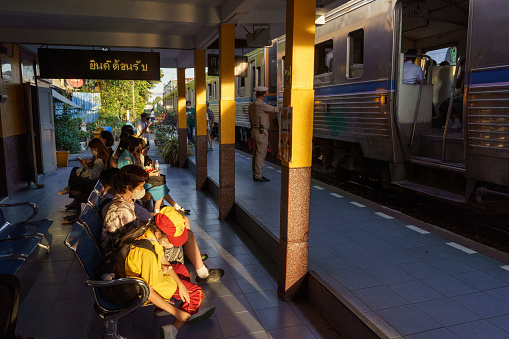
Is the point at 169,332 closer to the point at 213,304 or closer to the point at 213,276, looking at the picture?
the point at 213,304

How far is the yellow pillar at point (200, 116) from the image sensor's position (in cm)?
828

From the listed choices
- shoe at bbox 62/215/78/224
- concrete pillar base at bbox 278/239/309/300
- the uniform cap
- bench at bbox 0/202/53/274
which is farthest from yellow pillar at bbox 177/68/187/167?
the uniform cap

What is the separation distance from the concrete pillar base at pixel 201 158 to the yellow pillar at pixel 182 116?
361 centimetres

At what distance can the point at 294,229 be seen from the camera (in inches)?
146

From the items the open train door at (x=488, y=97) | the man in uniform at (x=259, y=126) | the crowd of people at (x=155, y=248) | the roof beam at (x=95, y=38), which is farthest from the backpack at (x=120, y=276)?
the roof beam at (x=95, y=38)

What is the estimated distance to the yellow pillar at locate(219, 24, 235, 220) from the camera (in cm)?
610

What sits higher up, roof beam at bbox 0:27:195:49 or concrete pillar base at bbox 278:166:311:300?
roof beam at bbox 0:27:195:49

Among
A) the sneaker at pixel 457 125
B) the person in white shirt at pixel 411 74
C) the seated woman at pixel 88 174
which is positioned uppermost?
the person in white shirt at pixel 411 74

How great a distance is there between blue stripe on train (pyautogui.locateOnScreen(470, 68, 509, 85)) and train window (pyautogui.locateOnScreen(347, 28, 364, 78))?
8.60ft

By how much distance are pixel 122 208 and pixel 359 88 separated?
518 centimetres

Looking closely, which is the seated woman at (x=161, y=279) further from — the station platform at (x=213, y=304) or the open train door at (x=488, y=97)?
the open train door at (x=488, y=97)

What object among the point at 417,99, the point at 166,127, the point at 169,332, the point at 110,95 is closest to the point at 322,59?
the point at 417,99

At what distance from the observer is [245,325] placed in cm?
337

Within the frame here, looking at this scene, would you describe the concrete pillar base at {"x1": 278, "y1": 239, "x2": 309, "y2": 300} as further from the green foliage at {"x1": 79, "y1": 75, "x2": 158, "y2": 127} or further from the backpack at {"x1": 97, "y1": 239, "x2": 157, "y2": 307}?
the green foliage at {"x1": 79, "y1": 75, "x2": 158, "y2": 127}
